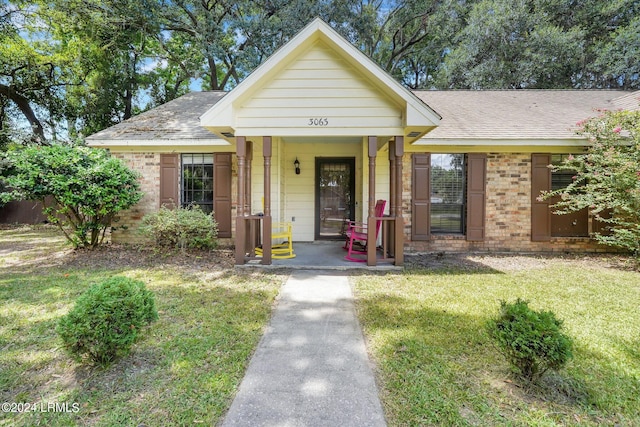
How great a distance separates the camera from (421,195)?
721cm

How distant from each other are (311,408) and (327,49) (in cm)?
545

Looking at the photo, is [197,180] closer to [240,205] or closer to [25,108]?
[240,205]

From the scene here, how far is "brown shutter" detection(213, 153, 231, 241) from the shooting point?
7.46m

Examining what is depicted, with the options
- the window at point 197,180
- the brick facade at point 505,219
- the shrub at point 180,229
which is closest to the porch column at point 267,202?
the shrub at point 180,229

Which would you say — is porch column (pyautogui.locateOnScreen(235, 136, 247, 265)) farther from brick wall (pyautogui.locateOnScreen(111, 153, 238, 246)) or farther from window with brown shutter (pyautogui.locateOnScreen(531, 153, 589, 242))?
window with brown shutter (pyautogui.locateOnScreen(531, 153, 589, 242))

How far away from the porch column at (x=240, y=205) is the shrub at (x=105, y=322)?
3.24m

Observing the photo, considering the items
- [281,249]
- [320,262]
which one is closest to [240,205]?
[281,249]

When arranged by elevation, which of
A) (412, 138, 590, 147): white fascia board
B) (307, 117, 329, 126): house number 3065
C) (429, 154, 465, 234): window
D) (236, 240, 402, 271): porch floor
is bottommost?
(236, 240, 402, 271): porch floor

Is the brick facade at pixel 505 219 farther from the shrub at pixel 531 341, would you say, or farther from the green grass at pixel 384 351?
the shrub at pixel 531 341

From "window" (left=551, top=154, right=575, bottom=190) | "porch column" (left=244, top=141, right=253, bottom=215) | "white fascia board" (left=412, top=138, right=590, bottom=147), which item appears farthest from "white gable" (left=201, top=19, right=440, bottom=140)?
"window" (left=551, top=154, right=575, bottom=190)

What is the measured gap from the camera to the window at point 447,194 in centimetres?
733

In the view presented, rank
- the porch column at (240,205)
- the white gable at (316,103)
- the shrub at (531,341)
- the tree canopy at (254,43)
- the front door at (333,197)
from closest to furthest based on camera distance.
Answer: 1. the shrub at (531,341)
2. the white gable at (316,103)
3. the porch column at (240,205)
4. the front door at (333,197)
5. the tree canopy at (254,43)

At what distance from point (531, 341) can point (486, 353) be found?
0.69 m

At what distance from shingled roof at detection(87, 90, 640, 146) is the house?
0.19ft
